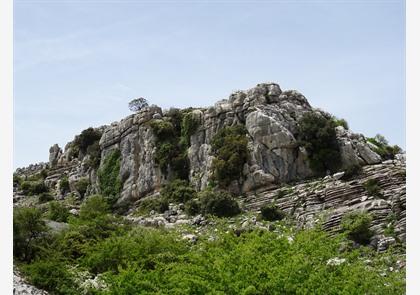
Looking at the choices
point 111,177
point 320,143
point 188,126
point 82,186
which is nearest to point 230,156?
point 320,143

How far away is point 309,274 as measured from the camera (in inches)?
693

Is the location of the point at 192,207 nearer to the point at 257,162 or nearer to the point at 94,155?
the point at 257,162

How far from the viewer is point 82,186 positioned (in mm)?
63719

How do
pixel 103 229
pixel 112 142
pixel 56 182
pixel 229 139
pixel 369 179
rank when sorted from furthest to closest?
pixel 56 182 → pixel 112 142 → pixel 229 139 → pixel 369 179 → pixel 103 229

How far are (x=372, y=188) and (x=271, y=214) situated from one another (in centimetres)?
724

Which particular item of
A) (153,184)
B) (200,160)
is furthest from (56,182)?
(200,160)

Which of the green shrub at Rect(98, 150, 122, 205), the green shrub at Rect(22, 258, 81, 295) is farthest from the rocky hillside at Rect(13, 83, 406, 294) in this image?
the green shrub at Rect(98, 150, 122, 205)

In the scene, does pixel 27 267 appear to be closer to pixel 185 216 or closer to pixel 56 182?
pixel 185 216

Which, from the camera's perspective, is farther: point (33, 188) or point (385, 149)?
point (33, 188)

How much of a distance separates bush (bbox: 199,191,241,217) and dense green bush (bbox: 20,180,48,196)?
32.1 metres

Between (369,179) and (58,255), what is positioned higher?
(369,179)

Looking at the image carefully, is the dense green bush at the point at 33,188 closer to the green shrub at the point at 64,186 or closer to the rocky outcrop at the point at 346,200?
the green shrub at the point at 64,186

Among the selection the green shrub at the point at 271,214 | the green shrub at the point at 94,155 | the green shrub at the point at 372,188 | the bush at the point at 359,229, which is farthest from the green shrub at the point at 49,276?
the green shrub at the point at 94,155

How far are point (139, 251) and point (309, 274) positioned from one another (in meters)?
10.8
